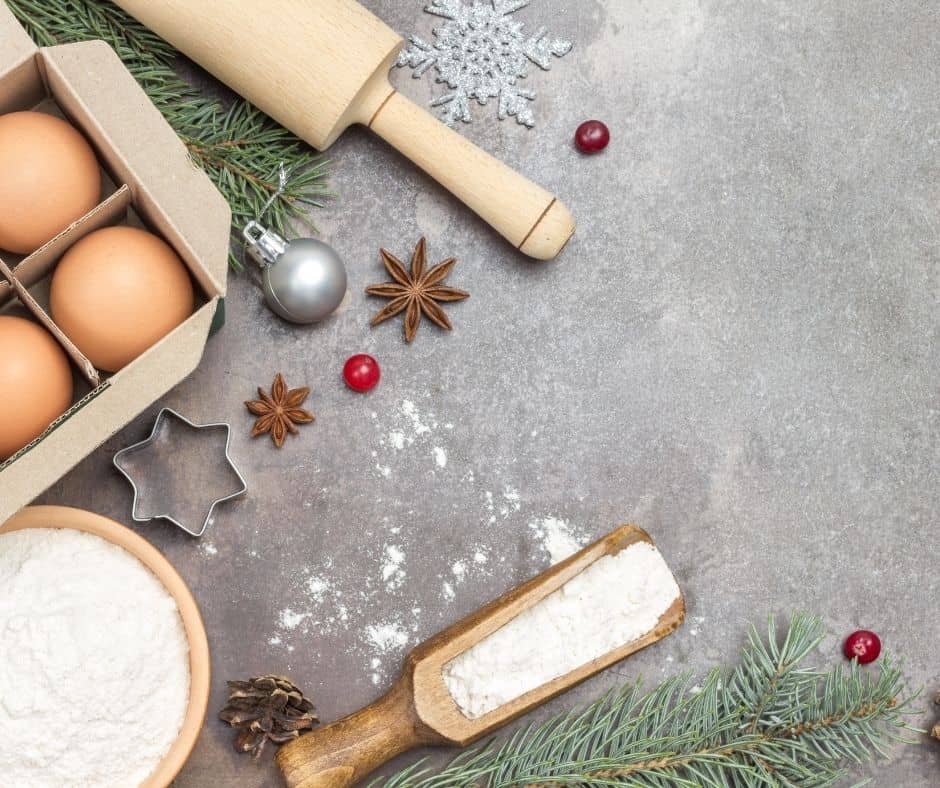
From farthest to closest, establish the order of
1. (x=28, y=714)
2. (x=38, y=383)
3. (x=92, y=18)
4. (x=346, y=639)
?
(x=346, y=639) < (x=92, y=18) < (x=28, y=714) < (x=38, y=383)

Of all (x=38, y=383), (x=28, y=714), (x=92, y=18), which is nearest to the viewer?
(x=38, y=383)

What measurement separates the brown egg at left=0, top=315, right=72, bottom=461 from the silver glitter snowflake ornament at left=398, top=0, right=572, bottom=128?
721mm

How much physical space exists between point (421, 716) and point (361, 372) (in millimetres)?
522

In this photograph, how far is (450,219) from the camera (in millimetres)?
1484

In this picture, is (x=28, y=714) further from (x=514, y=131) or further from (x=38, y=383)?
(x=514, y=131)

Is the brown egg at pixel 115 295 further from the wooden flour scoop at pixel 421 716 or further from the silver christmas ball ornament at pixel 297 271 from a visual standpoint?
the wooden flour scoop at pixel 421 716

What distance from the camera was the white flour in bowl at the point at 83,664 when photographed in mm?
1203

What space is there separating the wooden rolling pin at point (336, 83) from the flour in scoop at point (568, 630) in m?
0.50

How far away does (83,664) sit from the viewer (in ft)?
3.99

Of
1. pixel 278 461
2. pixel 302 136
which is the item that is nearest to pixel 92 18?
pixel 302 136

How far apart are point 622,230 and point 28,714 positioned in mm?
1129

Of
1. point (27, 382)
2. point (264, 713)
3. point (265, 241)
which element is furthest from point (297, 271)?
point (264, 713)

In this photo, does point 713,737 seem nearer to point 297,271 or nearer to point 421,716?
point 421,716

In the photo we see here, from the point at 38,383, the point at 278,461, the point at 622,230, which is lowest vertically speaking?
the point at 278,461
